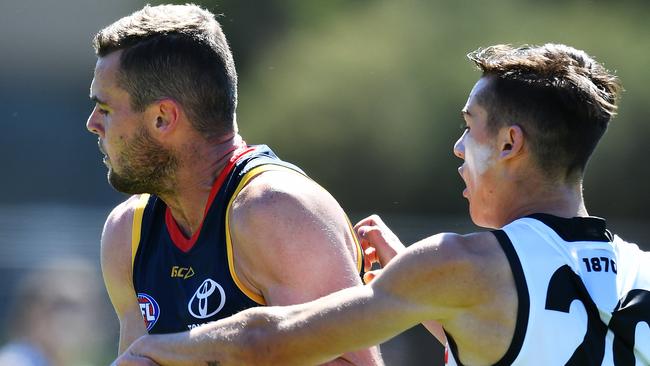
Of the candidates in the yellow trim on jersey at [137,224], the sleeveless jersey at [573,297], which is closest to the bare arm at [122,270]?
the yellow trim on jersey at [137,224]

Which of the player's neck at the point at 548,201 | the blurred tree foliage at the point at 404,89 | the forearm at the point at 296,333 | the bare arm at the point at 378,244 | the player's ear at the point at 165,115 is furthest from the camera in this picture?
the blurred tree foliage at the point at 404,89

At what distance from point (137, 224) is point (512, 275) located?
1.78 meters


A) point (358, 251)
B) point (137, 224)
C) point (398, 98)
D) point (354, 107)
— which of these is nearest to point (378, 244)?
point (358, 251)

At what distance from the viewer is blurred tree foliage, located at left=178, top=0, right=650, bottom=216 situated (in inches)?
512

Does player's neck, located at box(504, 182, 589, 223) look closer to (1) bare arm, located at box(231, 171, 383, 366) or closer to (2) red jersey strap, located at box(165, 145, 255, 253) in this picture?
(1) bare arm, located at box(231, 171, 383, 366)

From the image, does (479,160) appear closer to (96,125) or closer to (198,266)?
(198,266)

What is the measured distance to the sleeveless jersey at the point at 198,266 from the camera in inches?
139

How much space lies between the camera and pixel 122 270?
404cm

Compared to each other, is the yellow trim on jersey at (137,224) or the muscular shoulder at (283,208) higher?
the muscular shoulder at (283,208)

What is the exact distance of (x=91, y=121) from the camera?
3.83 metres

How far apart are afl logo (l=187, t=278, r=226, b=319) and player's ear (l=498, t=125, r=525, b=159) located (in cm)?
112

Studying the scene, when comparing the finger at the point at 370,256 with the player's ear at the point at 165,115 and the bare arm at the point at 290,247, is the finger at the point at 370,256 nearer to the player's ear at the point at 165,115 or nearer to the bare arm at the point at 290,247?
the bare arm at the point at 290,247

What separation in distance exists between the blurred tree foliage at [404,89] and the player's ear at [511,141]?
9.50 m

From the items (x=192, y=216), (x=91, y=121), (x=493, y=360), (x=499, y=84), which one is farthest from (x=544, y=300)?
(x=91, y=121)
